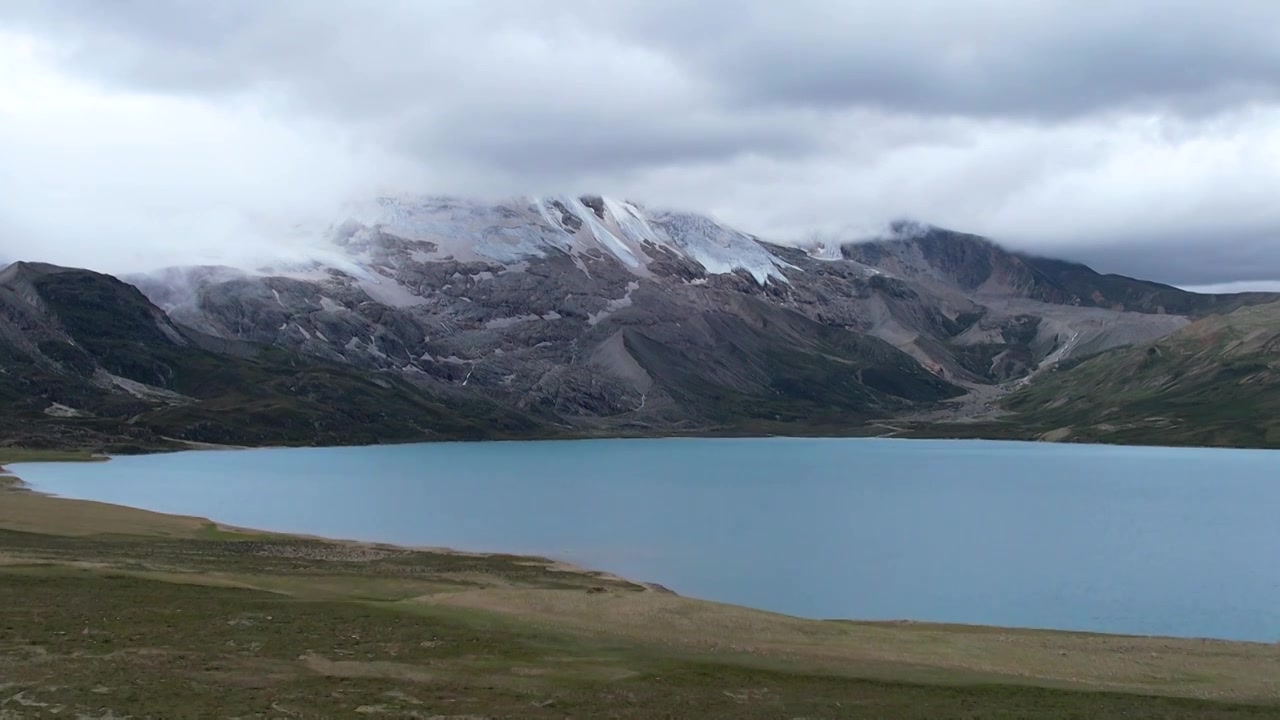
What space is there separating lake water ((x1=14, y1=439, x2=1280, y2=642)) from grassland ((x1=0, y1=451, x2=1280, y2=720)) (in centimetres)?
1188

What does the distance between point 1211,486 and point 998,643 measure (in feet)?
457

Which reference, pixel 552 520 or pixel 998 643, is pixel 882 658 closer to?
pixel 998 643

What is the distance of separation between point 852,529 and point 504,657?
240 ft

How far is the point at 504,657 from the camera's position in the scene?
4362 cm

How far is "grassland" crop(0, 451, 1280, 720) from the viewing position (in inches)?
1420

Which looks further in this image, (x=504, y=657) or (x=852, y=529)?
(x=852, y=529)

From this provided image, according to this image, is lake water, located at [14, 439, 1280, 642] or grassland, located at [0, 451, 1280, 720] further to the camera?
lake water, located at [14, 439, 1280, 642]

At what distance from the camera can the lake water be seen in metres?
69.9

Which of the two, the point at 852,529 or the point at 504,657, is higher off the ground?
Result: the point at 852,529

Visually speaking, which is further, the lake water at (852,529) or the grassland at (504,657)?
the lake water at (852,529)

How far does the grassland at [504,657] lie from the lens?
36.1 meters

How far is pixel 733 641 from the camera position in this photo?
1960 inches

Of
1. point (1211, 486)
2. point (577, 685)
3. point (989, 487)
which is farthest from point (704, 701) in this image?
point (1211, 486)

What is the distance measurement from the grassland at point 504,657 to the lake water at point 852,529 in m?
11.9
